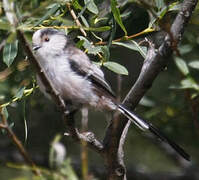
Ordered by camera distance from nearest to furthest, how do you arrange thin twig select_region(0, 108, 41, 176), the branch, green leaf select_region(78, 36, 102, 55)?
1. thin twig select_region(0, 108, 41, 176)
2. the branch
3. green leaf select_region(78, 36, 102, 55)

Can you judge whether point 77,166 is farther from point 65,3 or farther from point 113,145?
point 65,3

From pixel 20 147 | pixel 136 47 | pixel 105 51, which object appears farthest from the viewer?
pixel 136 47

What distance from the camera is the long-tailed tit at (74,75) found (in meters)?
3.22

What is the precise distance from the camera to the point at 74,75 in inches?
Result: 130

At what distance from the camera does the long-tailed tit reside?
3.22 meters

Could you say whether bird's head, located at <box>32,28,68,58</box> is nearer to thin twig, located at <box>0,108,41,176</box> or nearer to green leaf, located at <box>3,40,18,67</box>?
green leaf, located at <box>3,40,18,67</box>

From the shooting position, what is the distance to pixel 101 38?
326cm

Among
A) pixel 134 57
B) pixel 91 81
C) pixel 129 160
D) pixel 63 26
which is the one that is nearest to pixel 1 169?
pixel 129 160

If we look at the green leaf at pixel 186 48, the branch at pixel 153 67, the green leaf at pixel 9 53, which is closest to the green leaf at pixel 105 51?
the branch at pixel 153 67

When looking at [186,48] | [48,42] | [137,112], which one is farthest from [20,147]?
[137,112]

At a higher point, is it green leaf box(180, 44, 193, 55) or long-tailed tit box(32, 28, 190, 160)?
long-tailed tit box(32, 28, 190, 160)

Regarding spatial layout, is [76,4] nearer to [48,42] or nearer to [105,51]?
[105,51]

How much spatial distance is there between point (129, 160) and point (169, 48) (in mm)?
3211

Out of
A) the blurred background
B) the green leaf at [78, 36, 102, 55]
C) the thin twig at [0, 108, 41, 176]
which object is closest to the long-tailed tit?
the blurred background
